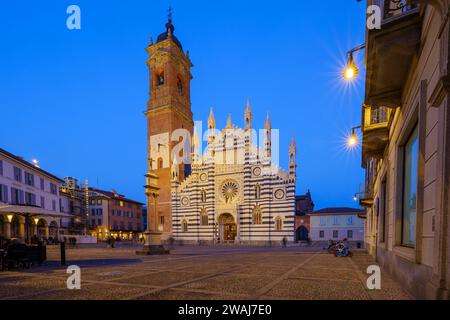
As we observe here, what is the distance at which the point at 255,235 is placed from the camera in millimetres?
36125

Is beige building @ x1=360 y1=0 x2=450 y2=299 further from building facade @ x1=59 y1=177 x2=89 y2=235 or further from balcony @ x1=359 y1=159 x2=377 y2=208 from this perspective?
building facade @ x1=59 y1=177 x2=89 y2=235

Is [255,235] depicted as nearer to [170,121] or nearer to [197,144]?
[197,144]

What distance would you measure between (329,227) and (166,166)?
94.3 feet

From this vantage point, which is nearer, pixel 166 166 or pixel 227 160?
pixel 227 160

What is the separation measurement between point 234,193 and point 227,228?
5682mm

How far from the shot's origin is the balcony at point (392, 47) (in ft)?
15.4

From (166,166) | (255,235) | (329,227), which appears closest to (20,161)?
(166,166)

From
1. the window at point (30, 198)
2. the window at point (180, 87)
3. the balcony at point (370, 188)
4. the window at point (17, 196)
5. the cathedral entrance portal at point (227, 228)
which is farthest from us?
the window at point (180, 87)

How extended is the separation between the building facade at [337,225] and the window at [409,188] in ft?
120

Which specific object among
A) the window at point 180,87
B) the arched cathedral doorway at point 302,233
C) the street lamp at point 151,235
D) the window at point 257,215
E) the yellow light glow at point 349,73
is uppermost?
the window at point 180,87

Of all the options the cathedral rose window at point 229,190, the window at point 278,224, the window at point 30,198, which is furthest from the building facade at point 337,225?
the window at point 30,198

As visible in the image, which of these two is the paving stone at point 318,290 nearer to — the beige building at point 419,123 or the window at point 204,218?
the beige building at point 419,123

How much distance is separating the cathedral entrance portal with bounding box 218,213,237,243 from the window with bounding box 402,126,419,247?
109ft

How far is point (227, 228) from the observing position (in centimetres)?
3941
